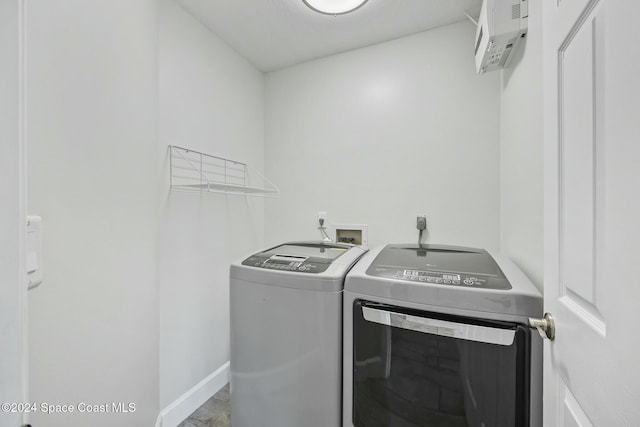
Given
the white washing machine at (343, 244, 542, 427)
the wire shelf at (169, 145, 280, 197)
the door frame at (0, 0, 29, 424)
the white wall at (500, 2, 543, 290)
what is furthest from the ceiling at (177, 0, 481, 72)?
the white washing machine at (343, 244, 542, 427)

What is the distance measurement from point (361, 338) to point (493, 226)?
115cm

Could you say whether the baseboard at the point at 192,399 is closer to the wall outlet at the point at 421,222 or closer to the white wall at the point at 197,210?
the white wall at the point at 197,210

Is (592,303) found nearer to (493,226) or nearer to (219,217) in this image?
(493,226)

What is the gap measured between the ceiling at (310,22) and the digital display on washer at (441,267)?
1.46m

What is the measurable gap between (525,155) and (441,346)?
887 millimetres

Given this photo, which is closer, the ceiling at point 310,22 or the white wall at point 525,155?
the white wall at point 525,155

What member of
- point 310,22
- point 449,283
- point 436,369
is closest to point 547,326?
point 449,283

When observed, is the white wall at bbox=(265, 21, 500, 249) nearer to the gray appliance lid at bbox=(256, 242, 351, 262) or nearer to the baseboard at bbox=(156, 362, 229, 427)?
the gray appliance lid at bbox=(256, 242, 351, 262)

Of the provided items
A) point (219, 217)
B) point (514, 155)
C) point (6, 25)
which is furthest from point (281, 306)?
point (514, 155)

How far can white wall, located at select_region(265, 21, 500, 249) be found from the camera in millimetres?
1685

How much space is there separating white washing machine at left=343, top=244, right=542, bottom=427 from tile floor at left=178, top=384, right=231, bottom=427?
93 centimetres

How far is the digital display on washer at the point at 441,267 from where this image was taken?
0.99m

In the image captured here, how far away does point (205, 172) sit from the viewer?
5.85 feet

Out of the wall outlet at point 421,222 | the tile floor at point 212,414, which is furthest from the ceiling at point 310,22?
the tile floor at point 212,414
